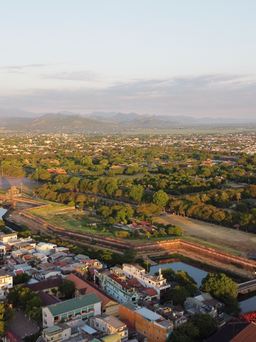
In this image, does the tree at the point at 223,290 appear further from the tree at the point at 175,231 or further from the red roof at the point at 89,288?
the tree at the point at 175,231

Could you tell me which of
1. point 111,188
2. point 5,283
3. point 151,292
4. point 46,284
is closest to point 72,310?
point 46,284

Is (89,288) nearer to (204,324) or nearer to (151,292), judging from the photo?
(151,292)

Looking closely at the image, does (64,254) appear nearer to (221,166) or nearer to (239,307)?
(239,307)

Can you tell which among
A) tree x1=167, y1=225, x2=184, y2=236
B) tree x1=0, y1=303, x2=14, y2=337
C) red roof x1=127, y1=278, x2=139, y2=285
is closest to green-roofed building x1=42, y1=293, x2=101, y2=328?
tree x1=0, y1=303, x2=14, y2=337

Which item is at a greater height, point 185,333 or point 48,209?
point 185,333

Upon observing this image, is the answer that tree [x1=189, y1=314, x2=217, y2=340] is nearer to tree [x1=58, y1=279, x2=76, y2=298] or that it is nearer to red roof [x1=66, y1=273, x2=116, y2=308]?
red roof [x1=66, y1=273, x2=116, y2=308]
